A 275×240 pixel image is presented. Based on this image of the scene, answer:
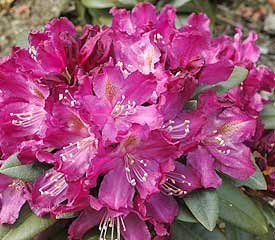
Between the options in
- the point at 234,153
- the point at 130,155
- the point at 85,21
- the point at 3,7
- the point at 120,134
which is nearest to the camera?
the point at 120,134

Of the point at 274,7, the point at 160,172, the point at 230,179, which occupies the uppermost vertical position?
the point at 160,172

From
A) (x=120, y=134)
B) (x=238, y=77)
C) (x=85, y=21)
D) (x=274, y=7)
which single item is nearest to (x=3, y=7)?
(x=85, y=21)

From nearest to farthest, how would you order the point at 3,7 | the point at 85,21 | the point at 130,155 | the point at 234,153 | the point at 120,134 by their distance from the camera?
the point at 120,134 → the point at 130,155 → the point at 234,153 → the point at 85,21 → the point at 3,7

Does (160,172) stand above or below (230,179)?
above

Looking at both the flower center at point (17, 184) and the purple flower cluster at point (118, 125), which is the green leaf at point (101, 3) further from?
the flower center at point (17, 184)

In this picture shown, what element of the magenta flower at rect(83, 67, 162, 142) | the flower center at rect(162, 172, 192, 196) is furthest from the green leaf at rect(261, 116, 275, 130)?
the magenta flower at rect(83, 67, 162, 142)

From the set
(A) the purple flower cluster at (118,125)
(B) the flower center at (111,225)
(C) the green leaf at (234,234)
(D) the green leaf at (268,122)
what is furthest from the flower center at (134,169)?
(C) the green leaf at (234,234)

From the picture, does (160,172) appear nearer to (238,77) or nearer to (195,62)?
(195,62)

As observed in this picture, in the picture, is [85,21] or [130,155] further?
[85,21]
